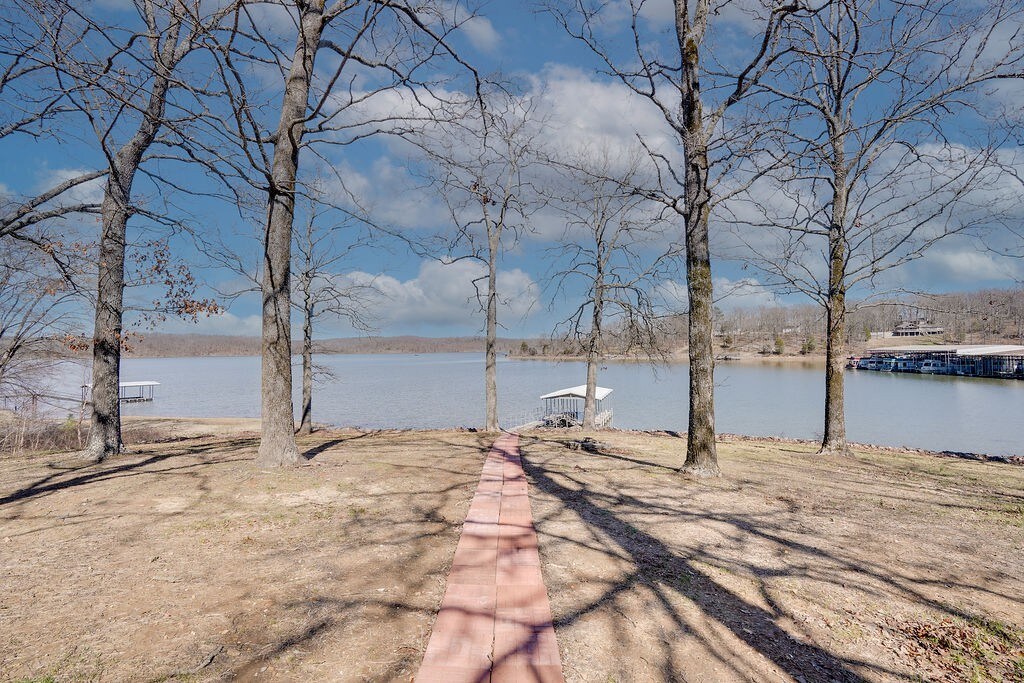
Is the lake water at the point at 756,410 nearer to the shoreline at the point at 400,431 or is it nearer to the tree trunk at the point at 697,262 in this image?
the shoreline at the point at 400,431

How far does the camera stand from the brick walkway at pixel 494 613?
8.29 feet

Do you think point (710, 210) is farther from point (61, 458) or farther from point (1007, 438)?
point (1007, 438)

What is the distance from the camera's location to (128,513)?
454 cm

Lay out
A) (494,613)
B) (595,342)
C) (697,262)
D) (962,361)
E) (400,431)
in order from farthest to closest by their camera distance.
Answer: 1. (962,361)
2. (595,342)
3. (400,431)
4. (697,262)
5. (494,613)

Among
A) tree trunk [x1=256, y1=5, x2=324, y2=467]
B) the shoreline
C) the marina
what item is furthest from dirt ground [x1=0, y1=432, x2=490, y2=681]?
→ the marina

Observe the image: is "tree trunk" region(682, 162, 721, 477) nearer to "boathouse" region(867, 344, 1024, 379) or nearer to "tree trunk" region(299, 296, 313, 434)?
"tree trunk" region(299, 296, 313, 434)

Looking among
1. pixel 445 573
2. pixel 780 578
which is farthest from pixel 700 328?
pixel 445 573

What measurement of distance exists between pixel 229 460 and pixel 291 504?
117 inches

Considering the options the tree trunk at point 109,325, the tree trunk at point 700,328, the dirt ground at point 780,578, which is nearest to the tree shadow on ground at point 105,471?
the tree trunk at point 109,325

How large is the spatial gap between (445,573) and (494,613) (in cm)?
69

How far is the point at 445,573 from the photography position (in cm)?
366

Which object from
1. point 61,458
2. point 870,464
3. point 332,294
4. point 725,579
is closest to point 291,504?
point 725,579

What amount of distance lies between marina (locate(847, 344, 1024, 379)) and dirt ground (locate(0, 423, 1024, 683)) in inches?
2857

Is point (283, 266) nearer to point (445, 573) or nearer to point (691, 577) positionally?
point (445, 573)
